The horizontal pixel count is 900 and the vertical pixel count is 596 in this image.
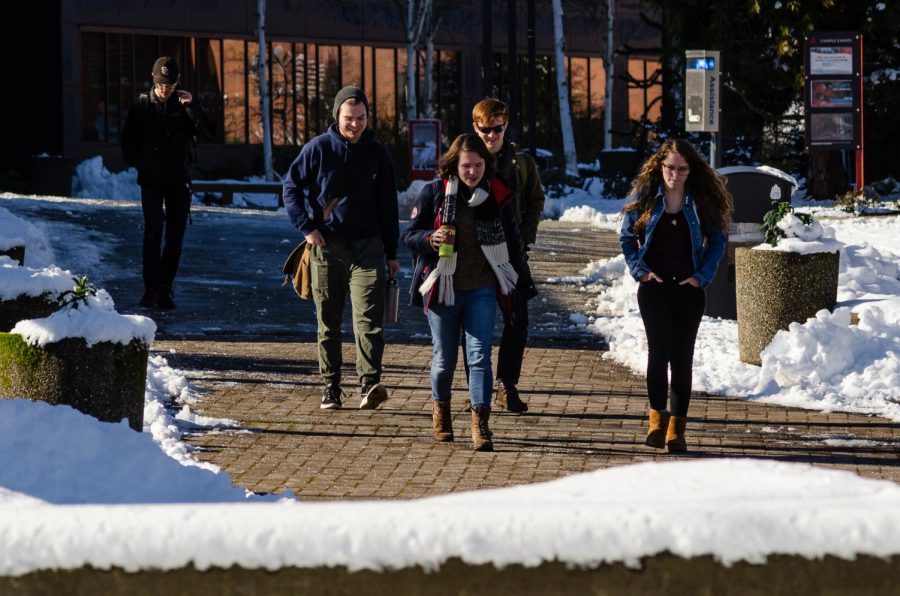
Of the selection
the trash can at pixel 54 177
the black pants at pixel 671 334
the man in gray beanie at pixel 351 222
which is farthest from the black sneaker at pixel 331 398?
the trash can at pixel 54 177

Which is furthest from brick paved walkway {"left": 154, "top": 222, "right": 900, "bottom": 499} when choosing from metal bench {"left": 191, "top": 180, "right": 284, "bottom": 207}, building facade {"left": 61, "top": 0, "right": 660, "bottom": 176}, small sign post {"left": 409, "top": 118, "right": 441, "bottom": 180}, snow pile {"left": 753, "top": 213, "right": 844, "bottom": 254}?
building facade {"left": 61, "top": 0, "right": 660, "bottom": 176}

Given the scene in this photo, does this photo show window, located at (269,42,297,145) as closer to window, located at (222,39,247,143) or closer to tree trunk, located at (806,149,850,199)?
window, located at (222,39,247,143)

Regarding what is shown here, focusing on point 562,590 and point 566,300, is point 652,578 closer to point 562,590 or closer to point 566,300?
point 562,590

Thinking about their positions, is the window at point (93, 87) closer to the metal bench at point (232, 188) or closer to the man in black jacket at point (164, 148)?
the metal bench at point (232, 188)

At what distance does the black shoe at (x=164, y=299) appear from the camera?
14195mm

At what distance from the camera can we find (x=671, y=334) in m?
8.34

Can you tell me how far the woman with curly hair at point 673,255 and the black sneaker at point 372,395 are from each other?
1665 millimetres

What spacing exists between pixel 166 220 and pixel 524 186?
209 inches

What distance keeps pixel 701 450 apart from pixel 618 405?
1.47 m

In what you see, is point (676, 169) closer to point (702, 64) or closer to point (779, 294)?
point (779, 294)

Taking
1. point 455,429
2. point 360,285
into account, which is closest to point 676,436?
point 455,429

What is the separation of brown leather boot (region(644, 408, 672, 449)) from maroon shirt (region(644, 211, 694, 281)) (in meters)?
0.70

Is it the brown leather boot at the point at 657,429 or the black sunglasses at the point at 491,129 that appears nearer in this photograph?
the brown leather boot at the point at 657,429

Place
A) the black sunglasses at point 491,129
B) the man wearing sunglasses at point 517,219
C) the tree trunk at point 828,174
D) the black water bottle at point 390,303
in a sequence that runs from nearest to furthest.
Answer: the black sunglasses at point 491,129 < the man wearing sunglasses at point 517,219 < the black water bottle at point 390,303 < the tree trunk at point 828,174
